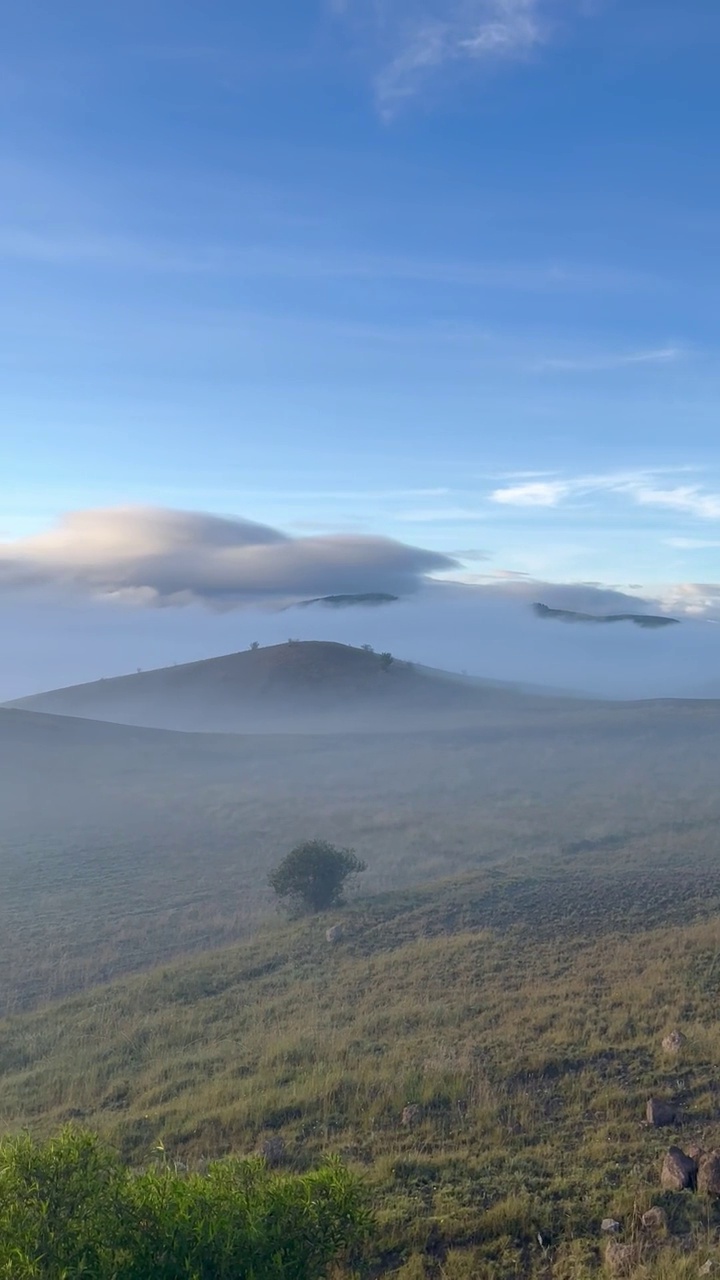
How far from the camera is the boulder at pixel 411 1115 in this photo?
31.0ft

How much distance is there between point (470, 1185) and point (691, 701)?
79114mm

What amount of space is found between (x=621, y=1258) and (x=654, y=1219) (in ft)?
2.53

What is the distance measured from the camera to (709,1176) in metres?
7.34

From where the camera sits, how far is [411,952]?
17.2 m

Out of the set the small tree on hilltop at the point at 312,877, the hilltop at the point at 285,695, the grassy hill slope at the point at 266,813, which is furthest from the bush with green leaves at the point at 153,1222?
the hilltop at the point at 285,695

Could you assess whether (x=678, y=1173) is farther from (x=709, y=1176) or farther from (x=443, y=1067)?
(x=443, y=1067)

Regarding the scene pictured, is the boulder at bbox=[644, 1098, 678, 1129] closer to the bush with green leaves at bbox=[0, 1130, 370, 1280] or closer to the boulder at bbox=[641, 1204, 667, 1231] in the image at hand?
the boulder at bbox=[641, 1204, 667, 1231]

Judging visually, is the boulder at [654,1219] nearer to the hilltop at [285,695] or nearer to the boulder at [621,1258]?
the boulder at [621,1258]

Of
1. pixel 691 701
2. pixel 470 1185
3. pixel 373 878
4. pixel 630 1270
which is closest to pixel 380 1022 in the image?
pixel 470 1185

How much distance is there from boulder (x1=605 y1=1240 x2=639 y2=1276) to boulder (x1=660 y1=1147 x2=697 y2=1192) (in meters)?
1.18

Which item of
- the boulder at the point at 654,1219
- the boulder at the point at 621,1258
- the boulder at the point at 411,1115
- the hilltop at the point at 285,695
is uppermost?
the hilltop at the point at 285,695

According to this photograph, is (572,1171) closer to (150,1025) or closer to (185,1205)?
(185,1205)

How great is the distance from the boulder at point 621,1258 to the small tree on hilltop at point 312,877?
1663 centimetres

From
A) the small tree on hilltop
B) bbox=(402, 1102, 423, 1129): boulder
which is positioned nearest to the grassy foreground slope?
bbox=(402, 1102, 423, 1129): boulder
